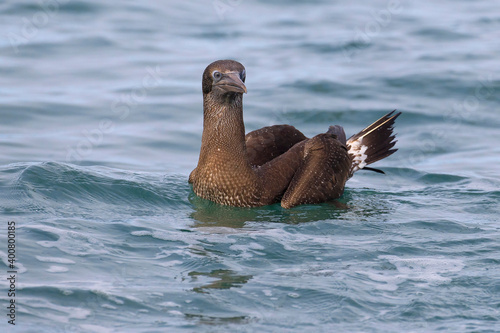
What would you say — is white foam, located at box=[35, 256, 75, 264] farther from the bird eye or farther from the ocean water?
the bird eye

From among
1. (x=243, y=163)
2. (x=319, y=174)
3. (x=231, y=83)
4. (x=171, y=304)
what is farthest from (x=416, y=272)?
(x=231, y=83)

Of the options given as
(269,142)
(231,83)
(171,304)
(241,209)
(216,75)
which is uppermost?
(216,75)

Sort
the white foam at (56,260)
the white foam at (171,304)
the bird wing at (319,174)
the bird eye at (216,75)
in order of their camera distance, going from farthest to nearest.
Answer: the bird wing at (319,174), the bird eye at (216,75), the white foam at (56,260), the white foam at (171,304)

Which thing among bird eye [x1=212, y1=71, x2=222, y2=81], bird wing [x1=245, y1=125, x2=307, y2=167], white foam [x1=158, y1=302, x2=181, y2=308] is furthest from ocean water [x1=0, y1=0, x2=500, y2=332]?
bird eye [x1=212, y1=71, x2=222, y2=81]

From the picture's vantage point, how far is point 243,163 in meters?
9.09

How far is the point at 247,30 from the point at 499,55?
19.6 feet

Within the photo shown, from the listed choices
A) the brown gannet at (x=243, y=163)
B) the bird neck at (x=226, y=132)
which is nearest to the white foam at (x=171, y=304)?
the brown gannet at (x=243, y=163)

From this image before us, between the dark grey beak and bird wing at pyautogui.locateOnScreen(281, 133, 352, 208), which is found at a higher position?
the dark grey beak

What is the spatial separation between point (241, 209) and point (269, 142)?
1.21 meters

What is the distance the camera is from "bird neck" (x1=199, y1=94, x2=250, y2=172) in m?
9.08

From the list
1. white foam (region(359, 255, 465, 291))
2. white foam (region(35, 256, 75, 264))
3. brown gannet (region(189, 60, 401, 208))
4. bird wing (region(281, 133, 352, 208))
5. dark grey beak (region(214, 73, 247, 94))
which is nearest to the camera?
white foam (region(359, 255, 465, 291))

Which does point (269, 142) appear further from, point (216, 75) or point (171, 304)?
point (171, 304)

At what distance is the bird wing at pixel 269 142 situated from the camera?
971cm

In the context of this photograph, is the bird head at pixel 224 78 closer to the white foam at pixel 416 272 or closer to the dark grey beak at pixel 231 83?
the dark grey beak at pixel 231 83
